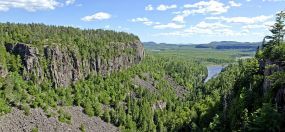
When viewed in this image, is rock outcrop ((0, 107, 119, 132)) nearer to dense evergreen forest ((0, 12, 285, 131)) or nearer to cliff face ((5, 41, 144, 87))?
dense evergreen forest ((0, 12, 285, 131))

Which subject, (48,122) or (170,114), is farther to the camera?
(170,114)

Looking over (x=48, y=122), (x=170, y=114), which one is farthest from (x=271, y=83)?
(x=170, y=114)

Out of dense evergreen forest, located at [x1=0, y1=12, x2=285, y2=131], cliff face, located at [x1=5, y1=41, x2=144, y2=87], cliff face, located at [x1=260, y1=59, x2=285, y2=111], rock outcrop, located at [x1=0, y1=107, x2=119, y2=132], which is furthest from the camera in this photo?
cliff face, located at [x1=5, y1=41, x2=144, y2=87]

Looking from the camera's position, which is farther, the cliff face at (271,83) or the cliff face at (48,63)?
the cliff face at (48,63)

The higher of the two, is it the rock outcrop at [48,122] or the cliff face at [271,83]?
the cliff face at [271,83]

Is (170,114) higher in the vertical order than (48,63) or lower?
lower

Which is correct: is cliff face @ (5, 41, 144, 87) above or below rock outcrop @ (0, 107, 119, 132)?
above

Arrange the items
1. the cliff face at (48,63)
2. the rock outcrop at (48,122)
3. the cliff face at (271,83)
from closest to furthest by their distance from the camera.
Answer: the cliff face at (271,83), the rock outcrop at (48,122), the cliff face at (48,63)

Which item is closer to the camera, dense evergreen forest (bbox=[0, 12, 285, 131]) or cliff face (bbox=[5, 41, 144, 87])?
dense evergreen forest (bbox=[0, 12, 285, 131])

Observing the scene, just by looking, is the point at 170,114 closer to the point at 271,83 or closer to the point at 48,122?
the point at 48,122

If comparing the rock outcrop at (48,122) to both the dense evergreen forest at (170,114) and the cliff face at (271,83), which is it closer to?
the dense evergreen forest at (170,114)

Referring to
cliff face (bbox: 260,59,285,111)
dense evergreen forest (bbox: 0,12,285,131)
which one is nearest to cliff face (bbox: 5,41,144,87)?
dense evergreen forest (bbox: 0,12,285,131)

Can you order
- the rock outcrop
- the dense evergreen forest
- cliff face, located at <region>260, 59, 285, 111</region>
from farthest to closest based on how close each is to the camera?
the rock outcrop
the dense evergreen forest
cliff face, located at <region>260, 59, 285, 111</region>

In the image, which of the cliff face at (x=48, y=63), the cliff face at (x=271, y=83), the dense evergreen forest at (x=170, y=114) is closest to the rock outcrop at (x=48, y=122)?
the dense evergreen forest at (x=170, y=114)
